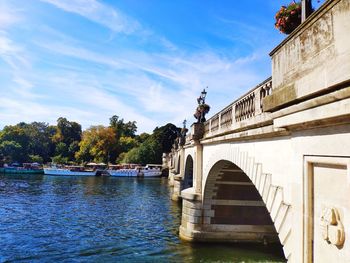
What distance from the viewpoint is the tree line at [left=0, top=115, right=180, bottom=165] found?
90.1 m

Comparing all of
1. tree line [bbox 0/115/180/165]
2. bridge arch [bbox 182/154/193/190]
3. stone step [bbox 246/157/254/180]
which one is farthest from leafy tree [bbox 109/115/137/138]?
stone step [bbox 246/157/254/180]

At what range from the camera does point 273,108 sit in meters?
5.66

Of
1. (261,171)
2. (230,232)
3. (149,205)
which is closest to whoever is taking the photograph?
(261,171)

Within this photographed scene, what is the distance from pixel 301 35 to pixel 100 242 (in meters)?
17.1

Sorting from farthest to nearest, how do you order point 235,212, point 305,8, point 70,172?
point 70,172 < point 235,212 < point 305,8

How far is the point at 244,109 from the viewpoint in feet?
34.1

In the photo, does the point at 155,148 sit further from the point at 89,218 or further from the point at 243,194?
the point at 243,194

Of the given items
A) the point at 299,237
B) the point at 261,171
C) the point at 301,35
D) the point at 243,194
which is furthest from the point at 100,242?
the point at 301,35

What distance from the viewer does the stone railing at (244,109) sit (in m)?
8.51

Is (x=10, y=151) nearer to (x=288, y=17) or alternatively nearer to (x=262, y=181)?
(x=262, y=181)

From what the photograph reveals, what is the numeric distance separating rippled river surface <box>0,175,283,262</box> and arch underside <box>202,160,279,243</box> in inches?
31.4

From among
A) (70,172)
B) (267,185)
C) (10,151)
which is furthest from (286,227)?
(10,151)

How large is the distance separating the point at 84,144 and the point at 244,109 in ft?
295

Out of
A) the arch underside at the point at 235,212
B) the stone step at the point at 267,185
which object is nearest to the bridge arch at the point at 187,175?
the arch underside at the point at 235,212
